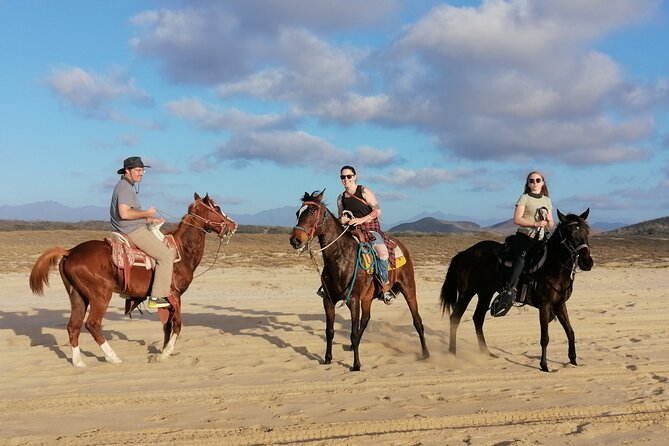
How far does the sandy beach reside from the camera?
519 centimetres

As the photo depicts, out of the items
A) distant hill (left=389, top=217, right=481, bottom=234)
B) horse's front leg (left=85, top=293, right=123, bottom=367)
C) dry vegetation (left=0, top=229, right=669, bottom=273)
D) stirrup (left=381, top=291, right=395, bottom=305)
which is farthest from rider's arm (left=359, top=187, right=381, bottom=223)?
distant hill (left=389, top=217, right=481, bottom=234)

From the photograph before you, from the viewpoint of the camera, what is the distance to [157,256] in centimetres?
819

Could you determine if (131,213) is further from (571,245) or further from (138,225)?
(571,245)

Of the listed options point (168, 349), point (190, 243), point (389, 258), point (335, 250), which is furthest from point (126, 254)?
point (389, 258)

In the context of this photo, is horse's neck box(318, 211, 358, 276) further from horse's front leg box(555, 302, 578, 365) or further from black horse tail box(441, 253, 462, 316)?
horse's front leg box(555, 302, 578, 365)

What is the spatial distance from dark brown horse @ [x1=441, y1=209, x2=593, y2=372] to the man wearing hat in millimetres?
4469

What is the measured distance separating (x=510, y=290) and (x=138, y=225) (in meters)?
5.48

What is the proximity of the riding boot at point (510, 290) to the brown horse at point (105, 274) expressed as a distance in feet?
13.9

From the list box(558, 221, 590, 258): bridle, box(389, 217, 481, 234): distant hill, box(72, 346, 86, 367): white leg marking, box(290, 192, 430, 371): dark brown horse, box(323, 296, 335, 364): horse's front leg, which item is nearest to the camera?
box(558, 221, 590, 258): bridle

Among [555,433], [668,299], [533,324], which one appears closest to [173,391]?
[555,433]

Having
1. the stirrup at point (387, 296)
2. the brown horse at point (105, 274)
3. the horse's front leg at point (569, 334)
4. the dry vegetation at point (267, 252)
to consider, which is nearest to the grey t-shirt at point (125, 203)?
the brown horse at point (105, 274)

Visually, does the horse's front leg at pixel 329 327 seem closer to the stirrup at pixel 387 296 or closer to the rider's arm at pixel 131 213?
the stirrup at pixel 387 296

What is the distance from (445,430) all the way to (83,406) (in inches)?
152

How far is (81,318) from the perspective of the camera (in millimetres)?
8000
